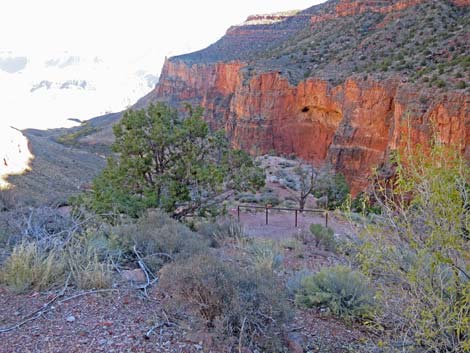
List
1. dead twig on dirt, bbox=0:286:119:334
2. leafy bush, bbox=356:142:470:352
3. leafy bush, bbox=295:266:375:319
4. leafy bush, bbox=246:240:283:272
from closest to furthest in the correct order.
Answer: leafy bush, bbox=356:142:470:352
dead twig on dirt, bbox=0:286:119:334
leafy bush, bbox=295:266:375:319
leafy bush, bbox=246:240:283:272

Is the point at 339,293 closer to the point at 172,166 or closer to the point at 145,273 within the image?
the point at 145,273

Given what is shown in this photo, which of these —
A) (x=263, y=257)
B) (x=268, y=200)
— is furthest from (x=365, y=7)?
(x=263, y=257)

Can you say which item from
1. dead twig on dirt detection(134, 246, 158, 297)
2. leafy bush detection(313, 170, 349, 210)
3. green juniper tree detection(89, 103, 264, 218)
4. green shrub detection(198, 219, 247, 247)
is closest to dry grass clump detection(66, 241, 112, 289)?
dead twig on dirt detection(134, 246, 158, 297)

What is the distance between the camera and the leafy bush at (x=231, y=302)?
424 centimetres

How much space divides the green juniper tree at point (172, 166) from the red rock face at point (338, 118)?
24.1ft

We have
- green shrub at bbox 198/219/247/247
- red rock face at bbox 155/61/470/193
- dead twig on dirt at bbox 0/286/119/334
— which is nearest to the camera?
dead twig on dirt at bbox 0/286/119/334

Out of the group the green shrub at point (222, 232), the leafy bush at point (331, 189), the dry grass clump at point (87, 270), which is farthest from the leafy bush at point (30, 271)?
the leafy bush at point (331, 189)

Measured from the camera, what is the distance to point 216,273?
459 cm

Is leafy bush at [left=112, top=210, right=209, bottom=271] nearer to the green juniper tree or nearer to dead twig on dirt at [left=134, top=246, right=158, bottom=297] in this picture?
dead twig on dirt at [left=134, top=246, right=158, bottom=297]

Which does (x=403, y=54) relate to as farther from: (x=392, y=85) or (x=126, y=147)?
(x=126, y=147)

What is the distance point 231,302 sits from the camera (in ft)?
14.2

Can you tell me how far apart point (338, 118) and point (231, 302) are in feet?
99.0

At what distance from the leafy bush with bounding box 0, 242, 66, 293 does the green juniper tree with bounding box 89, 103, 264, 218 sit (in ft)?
15.7

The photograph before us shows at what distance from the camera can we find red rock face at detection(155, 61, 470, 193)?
2120 cm
